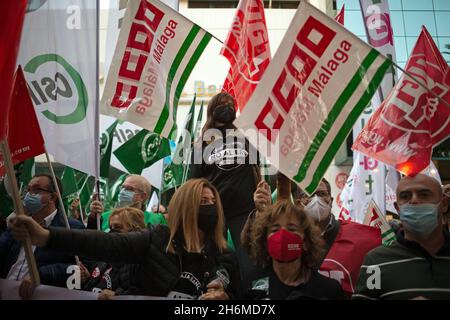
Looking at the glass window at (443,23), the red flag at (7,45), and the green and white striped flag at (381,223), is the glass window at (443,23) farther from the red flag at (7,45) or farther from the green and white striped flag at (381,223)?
the red flag at (7,45)

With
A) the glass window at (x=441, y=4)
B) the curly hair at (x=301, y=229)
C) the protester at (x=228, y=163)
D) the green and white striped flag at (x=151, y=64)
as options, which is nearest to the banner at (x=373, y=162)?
the protester at (x=228, y=163)

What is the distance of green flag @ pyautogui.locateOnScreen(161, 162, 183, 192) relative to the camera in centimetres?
780

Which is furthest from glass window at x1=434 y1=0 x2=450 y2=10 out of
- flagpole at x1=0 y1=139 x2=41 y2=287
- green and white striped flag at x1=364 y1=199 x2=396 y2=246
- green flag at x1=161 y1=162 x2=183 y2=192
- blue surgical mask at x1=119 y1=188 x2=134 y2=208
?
flagpole at x1=0 y1=139 x2=41 y2=287

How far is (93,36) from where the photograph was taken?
4.81 meters

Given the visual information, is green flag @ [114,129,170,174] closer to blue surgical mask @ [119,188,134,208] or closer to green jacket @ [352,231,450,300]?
blue surgical mask @ [119,188,134,208]

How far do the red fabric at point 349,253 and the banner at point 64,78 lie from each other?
2255 mm

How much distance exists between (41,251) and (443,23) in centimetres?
1894

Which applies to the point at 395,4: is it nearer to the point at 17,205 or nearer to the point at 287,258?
the point at 287,258

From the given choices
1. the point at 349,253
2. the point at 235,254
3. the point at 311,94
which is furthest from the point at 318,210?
the point at 235,254
